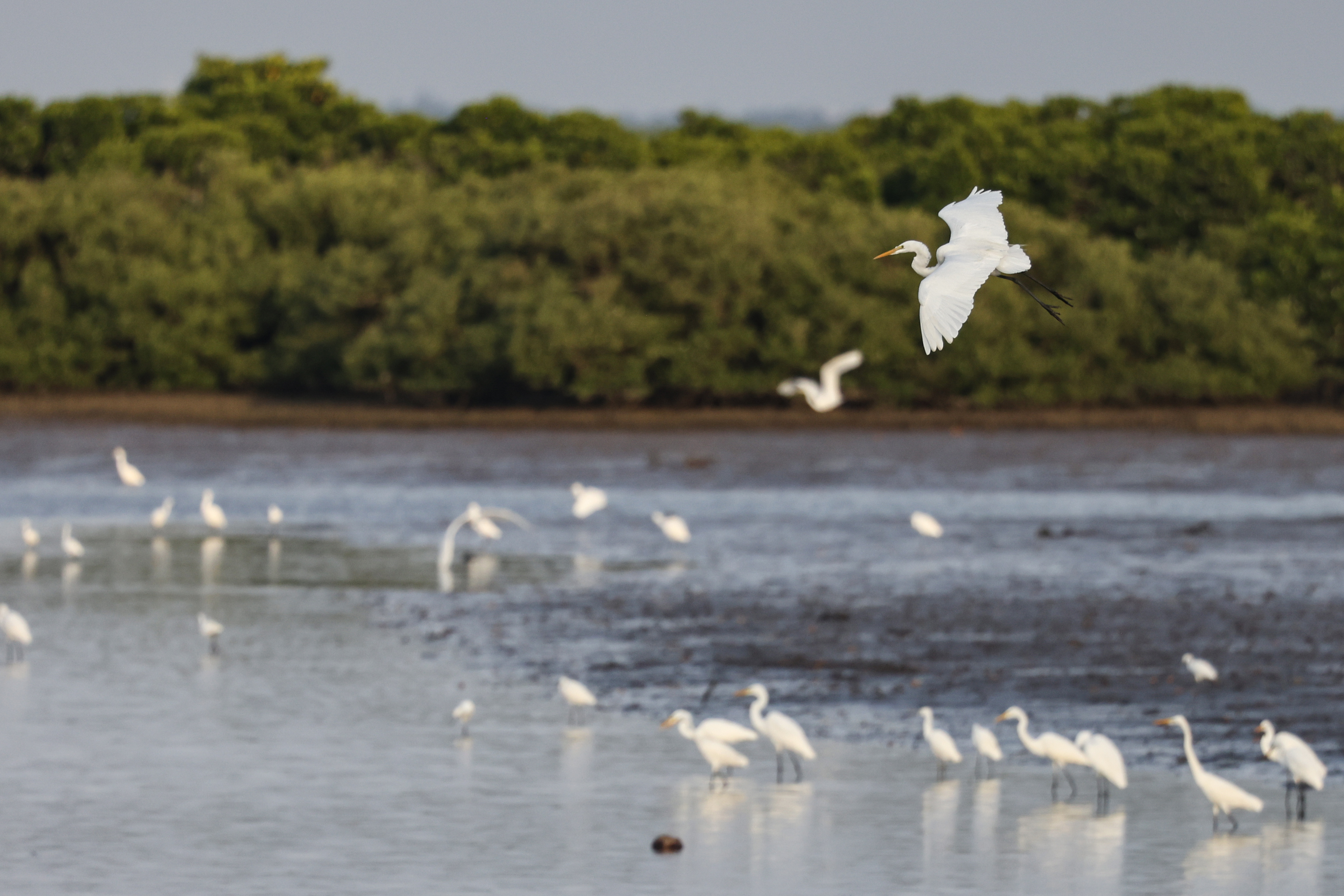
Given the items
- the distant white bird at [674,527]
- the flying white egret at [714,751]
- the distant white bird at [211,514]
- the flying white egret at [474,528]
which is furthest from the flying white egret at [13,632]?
the distant white bird at [211,514]

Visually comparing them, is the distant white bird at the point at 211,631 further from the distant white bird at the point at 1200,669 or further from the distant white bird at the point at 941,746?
the distant white bird at the point at 1200,669

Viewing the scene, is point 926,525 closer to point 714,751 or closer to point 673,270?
point 714,751

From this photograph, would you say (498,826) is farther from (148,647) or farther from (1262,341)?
(1262,341)

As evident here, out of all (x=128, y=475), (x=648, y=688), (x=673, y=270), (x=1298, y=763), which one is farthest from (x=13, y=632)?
(x=673, y=270)

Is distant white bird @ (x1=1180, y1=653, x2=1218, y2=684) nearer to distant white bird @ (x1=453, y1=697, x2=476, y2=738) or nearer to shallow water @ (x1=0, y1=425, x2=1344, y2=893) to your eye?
shallow water @ (x1=0, y1=425, x2=1344, y2=893)

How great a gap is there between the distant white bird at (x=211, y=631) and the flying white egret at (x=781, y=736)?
21.9ft

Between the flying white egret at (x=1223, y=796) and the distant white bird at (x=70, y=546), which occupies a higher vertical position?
the flying white egret at (x=1223, y=796)

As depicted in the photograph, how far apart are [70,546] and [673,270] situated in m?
33.4

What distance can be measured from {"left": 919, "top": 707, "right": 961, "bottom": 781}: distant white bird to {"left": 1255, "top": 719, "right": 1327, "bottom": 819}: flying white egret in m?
2.03

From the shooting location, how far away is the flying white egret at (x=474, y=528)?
26.6 m

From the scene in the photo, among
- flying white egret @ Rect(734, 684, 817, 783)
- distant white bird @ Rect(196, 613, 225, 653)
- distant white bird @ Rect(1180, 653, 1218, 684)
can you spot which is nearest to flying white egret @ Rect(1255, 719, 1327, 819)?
flying white egret @ Rect(734, 684, 817, 783)

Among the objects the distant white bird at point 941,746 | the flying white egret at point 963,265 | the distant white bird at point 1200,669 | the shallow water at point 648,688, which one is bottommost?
the shallow water at point 648,688

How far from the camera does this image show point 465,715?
52.2ft

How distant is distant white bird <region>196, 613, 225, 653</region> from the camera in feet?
65.7
